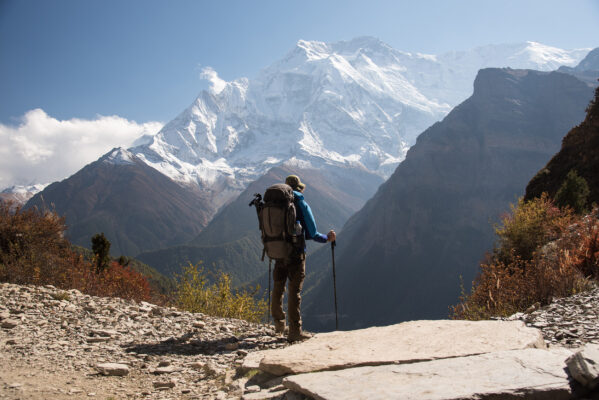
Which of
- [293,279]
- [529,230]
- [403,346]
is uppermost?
[529,230]

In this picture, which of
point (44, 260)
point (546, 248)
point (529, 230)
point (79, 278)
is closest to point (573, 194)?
point (529, 230)

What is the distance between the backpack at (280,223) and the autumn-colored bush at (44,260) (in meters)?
5.56

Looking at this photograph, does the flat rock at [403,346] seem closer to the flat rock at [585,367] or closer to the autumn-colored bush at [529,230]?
the flat rock at [585,367]

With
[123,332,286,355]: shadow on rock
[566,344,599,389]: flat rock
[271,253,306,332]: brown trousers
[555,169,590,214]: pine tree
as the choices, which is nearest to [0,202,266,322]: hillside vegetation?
[123,332,286,355]: shadow on rock

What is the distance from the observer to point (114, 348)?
6.51 metres

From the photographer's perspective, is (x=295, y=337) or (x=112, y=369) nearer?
(x=112, y=369)

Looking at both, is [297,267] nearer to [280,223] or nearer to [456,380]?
[280,223]

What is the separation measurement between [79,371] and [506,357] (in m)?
5.22

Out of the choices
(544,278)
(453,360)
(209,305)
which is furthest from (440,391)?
(209,305)

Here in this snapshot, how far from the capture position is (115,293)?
10594mm

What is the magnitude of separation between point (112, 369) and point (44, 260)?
6.30 meters

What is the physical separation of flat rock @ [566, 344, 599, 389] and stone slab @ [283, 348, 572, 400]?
0.10 m

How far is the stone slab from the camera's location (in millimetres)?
3359

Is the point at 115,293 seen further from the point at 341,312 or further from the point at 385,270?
the point at 385,270
